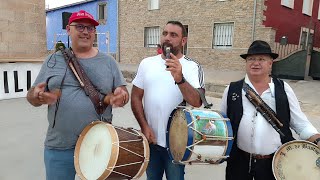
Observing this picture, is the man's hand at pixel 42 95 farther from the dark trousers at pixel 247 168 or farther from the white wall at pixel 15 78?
the white wall at pixel 15 78

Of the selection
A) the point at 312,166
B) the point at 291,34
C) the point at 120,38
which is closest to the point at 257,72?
the point at 312,166

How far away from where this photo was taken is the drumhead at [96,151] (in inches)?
77.4

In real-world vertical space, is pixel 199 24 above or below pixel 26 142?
above

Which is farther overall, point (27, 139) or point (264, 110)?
point (27, 139)

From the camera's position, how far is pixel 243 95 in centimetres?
236

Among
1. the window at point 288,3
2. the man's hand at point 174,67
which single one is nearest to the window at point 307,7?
the window at point 288,3

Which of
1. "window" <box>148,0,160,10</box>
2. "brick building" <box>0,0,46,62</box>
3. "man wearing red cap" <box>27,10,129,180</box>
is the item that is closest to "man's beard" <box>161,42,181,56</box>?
"man wearing red cap" <box>27,10,129,180</box>

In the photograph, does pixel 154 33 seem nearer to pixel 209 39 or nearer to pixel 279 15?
pixel 209 39

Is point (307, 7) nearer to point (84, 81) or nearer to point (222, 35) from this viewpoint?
point (222, 35)

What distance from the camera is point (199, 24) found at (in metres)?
15.8

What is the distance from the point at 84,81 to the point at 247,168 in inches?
56.6

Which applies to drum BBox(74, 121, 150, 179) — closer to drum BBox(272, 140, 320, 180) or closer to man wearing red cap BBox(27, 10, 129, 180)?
man wearing red cap BBox(27, 10, 129, 180)

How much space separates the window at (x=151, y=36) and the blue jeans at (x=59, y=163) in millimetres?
16219

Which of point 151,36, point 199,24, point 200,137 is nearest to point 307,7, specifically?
point 199,24
